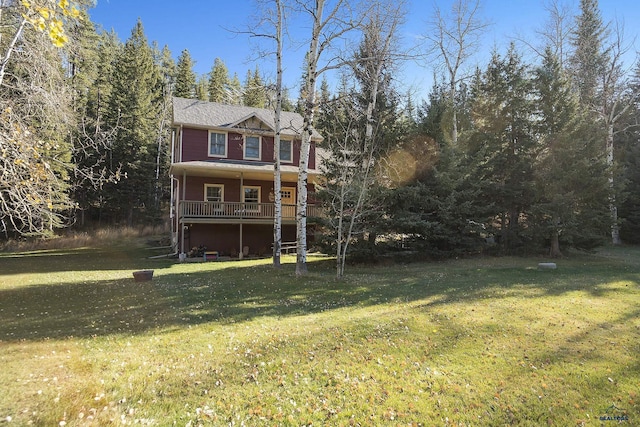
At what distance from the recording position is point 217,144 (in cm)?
2116

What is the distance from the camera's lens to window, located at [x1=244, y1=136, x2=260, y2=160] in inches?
851

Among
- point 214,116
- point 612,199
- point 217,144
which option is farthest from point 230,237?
point 612,199

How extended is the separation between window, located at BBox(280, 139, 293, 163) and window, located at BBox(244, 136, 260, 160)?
150 cm

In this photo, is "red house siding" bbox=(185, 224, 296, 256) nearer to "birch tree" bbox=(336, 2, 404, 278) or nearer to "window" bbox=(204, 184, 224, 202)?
"window" bbox=(204, 184, 224, 202)

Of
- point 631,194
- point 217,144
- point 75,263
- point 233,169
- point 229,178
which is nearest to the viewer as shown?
point 75,263

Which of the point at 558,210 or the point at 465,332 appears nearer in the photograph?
the point at 465,332

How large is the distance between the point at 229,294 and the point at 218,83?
41.2 metres

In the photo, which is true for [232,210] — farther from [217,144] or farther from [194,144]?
[194,144]

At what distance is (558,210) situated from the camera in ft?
52.4

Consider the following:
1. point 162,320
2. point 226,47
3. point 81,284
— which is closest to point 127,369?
point 162,320

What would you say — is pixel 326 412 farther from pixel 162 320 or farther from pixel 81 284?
pixel 81 284

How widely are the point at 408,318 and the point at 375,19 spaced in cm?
1234

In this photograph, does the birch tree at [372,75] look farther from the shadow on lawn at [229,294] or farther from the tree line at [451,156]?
the shadow on lawn at [229,294]

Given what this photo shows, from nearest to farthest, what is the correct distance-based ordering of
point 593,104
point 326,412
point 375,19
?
1. point 326,412
2. point 375,19
3. point 593,104
